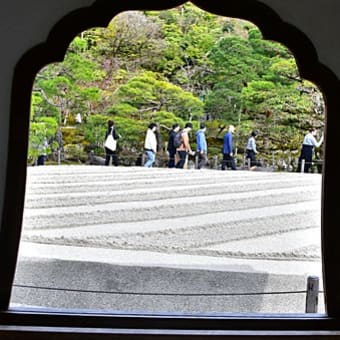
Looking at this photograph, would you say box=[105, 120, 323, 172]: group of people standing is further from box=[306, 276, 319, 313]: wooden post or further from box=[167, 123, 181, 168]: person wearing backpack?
box=[306, 276, 319, 313]: wooden post

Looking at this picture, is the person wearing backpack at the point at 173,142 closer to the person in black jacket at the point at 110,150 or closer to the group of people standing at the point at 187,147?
the group of people standing at the point at 187,147

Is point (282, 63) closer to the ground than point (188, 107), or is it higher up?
higher up

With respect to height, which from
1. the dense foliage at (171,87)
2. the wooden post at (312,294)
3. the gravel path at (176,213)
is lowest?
the wooden post at (312,294)

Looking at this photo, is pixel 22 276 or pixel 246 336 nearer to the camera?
pixel 246 336

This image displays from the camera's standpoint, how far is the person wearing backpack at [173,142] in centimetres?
189

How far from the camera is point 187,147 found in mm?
1893

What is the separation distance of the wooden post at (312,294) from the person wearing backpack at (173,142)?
2.34ft

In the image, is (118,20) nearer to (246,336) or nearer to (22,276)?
(22,276)

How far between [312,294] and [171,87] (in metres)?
0.97

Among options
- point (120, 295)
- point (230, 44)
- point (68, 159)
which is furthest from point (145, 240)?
point (230, 44)

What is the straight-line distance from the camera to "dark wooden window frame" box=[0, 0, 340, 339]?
1713 millimetres

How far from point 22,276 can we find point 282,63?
1.29 meters

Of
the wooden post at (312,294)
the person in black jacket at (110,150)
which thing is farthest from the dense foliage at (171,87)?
the wooden post at (312,294)

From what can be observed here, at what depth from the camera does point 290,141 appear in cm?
191
